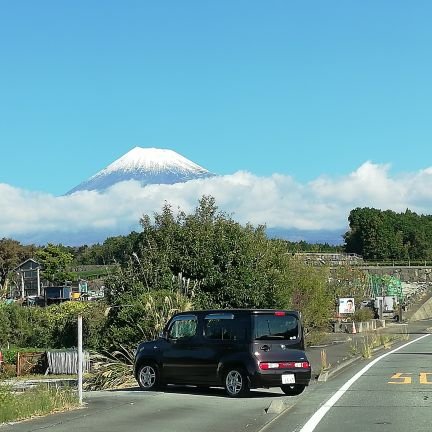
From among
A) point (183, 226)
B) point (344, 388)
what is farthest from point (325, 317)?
point (344, 388)

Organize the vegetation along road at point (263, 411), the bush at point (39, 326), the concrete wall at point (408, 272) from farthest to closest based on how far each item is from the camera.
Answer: the concrete wall at point (408, 272) → the bush at point (39, 326) → the vegetation along road at point (263, 411)

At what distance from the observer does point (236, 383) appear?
15445mm

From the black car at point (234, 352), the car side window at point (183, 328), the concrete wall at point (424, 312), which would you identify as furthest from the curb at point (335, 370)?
the concrete wall at point (424, 312)

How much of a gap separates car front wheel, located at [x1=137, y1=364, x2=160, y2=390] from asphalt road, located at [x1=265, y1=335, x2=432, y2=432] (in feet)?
11.2

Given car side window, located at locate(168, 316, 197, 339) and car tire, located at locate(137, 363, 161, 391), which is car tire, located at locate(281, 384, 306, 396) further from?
car tire, located at locate(137, 363, 161, 391)

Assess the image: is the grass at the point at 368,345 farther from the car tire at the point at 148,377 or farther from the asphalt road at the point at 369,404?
the car tire at the point at 148,377

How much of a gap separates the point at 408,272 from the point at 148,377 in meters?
84.8

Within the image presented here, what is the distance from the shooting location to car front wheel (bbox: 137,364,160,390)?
16844mm

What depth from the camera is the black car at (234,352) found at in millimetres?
15352

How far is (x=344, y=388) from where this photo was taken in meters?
17.5

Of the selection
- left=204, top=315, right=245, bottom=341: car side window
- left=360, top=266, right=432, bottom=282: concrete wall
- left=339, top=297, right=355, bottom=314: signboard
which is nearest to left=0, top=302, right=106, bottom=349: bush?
left=339, top=297, right=355, bottom=314: signboard

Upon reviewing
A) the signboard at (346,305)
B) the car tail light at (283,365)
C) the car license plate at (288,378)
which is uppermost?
the signboard at (346,305)

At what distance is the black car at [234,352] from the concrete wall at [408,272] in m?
80.6

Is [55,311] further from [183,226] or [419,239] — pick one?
[419,239]
